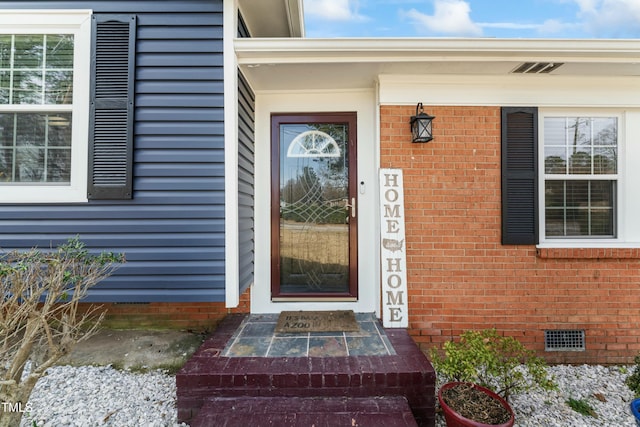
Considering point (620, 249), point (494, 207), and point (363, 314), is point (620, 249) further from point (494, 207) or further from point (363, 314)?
point (363, 314)

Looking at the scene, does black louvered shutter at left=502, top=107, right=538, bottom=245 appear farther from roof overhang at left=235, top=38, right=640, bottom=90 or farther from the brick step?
the brick step

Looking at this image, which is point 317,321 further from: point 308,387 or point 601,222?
point 601,222

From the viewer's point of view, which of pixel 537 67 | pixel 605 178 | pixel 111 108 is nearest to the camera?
pixel 111 108

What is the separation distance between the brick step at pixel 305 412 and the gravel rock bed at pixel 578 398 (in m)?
0.54

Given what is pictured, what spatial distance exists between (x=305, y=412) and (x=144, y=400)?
4.19ft

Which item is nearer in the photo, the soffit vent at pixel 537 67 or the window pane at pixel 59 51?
the window pane at pixel 59 51

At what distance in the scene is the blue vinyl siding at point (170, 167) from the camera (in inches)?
91.4

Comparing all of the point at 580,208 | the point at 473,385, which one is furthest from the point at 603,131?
the point at 473,385

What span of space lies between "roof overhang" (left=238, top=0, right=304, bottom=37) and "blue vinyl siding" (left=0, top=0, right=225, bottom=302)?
0.47 meters

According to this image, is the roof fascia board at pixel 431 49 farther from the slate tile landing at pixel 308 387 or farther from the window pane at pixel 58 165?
the slate tile landing at pixel 308 387

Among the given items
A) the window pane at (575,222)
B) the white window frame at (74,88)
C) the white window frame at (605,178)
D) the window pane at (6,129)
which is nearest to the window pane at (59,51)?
the white window frame at (74,88)

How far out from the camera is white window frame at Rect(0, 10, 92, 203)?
230 cm

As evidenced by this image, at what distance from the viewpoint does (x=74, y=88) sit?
2338 mm

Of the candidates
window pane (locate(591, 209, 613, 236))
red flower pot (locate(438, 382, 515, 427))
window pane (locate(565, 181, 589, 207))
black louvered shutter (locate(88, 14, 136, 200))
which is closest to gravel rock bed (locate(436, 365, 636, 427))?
red flower pot (locate(438, 382, 515, 427))
